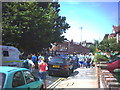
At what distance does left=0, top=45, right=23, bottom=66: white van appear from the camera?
1153 cm

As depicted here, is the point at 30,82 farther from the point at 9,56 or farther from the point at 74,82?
the point at 9,56

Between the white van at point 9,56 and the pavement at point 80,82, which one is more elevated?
the white van at point 9,56

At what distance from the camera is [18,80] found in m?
4.46

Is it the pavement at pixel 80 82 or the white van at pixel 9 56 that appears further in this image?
the white van at pixel 9 56

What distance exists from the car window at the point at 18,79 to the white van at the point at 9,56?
705 centimetres

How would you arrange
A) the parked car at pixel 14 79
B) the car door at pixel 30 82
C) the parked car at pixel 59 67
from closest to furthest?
1. the parked car at pixel 14 79
2. the car door at pixel 30 82
3. the parked car at pixel 59 67

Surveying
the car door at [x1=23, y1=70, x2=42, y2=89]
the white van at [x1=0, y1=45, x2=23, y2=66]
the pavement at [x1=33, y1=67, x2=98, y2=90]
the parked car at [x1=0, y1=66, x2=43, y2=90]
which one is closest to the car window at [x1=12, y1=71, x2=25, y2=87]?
the parked car at [x1=0, y1=66, x2=43, y2=90]

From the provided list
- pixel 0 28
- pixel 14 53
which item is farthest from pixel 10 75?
pixel 0 28

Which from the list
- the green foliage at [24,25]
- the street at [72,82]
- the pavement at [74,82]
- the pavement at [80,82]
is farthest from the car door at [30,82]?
the green foliage at [24,25]

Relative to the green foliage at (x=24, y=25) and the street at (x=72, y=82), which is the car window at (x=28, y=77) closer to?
the street at (x=72, y=82)

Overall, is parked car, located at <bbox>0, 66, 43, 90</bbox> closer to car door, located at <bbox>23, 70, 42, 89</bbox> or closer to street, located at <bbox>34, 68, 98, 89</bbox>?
car door, located at <bbox>23, 70, 42, 89</bbox>

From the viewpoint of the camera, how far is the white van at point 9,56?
11.5 meters

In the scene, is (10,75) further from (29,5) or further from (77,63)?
(77,63)

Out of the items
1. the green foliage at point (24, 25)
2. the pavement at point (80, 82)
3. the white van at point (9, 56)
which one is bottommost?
the pavement at point (80, 82)
